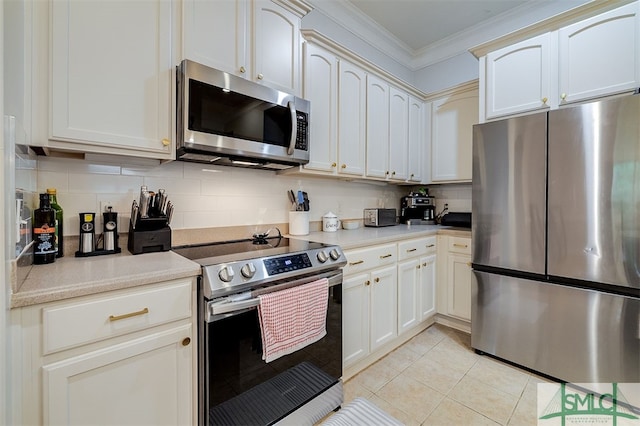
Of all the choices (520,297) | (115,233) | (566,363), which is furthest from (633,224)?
(115,233)

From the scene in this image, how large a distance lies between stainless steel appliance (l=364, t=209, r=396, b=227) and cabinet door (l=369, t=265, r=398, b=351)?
25.0 inches

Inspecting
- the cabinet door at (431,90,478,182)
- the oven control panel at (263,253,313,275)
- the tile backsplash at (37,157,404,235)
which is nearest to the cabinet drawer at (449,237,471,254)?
the cabinet door at (431,90,478,182)

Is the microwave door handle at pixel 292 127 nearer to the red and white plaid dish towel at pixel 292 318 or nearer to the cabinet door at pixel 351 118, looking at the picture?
the cabinet door at pixel 351 118

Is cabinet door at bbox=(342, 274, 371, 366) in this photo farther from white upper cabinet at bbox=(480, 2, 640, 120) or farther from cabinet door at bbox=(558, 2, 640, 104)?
cabinet door at bbox=(558, 2, 640, 104)

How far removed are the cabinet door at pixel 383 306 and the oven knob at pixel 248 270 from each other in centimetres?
98

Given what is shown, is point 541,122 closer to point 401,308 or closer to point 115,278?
point 401,308

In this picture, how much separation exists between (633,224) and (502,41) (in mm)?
1547

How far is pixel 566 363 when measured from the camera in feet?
5.85

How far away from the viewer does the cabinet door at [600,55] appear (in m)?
1.72

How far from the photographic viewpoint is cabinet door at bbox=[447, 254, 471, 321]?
2.44m

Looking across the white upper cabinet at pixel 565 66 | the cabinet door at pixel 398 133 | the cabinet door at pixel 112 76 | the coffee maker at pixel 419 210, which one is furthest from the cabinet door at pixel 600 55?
the cabinet door at pixel 112 76

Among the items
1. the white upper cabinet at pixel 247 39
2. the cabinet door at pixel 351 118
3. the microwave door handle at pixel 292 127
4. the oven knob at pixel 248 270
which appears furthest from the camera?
the cabinet door at pixel 351 118

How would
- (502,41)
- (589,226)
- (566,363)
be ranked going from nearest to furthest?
(589,226) < (566,363) < (502,41)

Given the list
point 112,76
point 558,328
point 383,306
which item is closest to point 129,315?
point 112,76
